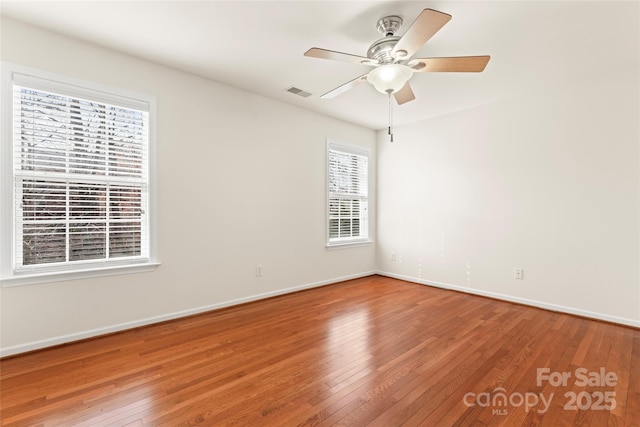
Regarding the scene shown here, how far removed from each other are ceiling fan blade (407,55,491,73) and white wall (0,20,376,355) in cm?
216

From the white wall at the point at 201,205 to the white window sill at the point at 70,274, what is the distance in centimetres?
5

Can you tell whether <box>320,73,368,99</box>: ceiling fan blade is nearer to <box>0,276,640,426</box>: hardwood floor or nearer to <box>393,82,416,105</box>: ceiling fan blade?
<box>393,82,416,105</box>: ceiling fan blade

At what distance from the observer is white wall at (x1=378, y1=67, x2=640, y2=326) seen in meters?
3.04

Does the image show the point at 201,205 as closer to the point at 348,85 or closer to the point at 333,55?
the point at 348,85

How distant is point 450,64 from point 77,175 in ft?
10.5

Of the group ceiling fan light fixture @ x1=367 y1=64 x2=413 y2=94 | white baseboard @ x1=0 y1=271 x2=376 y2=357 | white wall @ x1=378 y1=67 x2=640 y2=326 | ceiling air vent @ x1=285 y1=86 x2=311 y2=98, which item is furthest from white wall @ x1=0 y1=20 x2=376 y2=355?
ceiling fan light fixture @ x1=367 y1=64 x2=413 y2=94

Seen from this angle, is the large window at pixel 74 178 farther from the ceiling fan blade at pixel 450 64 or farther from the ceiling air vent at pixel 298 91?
the ceiling fan blade at pixel 450 64

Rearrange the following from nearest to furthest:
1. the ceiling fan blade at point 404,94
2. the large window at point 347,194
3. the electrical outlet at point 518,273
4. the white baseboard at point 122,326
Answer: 1. the white baseboard at point 122,326
2. the ceiling fan blade at point 404,94
3. the electrical outlet at point 518,273
4. the large window at point 347,194

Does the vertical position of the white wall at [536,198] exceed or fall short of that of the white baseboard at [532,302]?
it exceeds it

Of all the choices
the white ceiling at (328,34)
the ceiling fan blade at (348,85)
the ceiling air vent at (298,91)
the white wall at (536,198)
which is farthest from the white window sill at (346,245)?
the ceiling fan blade at (348,85)

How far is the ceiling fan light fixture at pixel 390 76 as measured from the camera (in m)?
2.21

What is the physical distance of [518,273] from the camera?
12.3 ft

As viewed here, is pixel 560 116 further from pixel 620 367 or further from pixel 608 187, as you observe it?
pixel 620 367

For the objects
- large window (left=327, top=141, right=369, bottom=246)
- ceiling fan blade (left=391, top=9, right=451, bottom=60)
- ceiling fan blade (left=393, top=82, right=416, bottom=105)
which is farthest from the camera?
large window (left=327, top=141, right=369, bottom=246)
